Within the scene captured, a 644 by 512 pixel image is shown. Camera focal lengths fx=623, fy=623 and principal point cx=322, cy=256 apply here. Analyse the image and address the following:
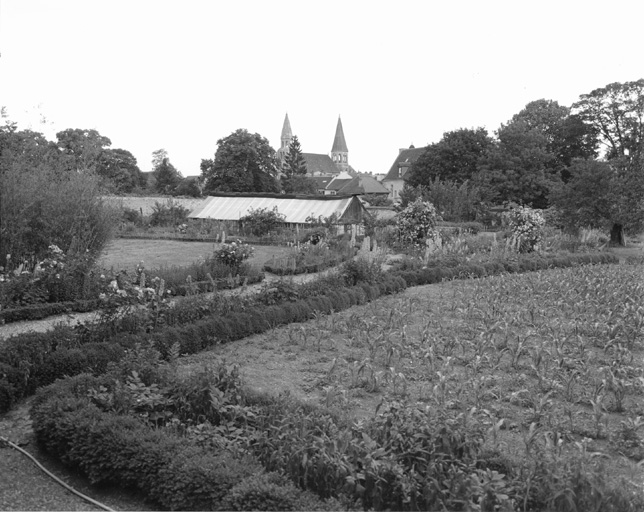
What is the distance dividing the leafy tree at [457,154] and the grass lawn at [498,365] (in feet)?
108

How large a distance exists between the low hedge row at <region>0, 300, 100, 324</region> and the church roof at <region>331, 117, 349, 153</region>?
104 metres

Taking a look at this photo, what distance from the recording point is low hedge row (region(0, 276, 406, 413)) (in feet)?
19.9

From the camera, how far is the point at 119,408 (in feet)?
16.2

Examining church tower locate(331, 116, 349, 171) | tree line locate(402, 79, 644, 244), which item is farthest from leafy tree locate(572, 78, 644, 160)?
church tower locate(331, 116, 349, 171)

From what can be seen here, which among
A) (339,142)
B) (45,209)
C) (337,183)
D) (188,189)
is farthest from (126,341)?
(339,142)

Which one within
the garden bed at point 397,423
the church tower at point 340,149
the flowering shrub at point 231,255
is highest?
the church tower at point 340,149

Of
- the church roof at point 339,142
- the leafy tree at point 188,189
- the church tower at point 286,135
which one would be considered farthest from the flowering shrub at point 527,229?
the church roof at point 339,142

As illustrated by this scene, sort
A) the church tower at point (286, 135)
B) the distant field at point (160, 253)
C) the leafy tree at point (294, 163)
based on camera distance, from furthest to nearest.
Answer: the church tower at point (286, 135), the leafy tree at point (294, 163), the distant field at point (160, 253)

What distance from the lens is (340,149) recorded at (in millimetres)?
112375

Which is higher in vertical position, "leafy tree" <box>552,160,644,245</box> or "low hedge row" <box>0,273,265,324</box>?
"leafy tree" <box>552,160,644,245</box>

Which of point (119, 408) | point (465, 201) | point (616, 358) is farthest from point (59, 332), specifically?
point (465, 201)

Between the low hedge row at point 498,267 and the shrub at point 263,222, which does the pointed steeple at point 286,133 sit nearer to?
the shrub at point 263,222

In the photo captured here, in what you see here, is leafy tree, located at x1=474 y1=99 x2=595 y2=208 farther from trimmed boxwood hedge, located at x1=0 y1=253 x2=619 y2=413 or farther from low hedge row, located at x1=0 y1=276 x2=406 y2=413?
low hedge row, located at x1=0 y1=276 x2=406 y2=413

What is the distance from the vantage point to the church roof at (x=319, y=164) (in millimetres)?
100750
